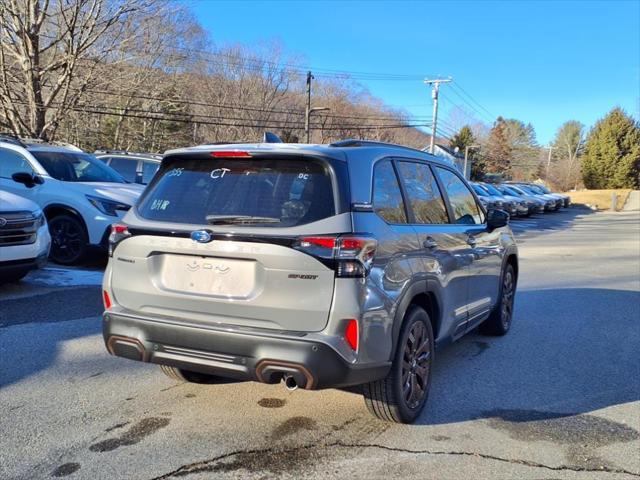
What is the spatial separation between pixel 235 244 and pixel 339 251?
60 centimetres

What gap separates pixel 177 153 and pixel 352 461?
→ 221 centimetres

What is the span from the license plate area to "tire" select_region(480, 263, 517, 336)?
11.4 ft

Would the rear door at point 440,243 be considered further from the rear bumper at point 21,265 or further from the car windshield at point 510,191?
the car windshield at point 510,191

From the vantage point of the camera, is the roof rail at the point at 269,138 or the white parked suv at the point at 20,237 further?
the white parked suv at the point at 20,237

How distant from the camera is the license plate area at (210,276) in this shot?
3.24 m

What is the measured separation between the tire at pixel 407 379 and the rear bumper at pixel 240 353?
24cm

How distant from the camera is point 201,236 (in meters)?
3.31

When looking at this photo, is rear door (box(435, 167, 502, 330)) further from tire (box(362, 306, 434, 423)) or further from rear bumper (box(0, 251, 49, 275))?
rear bumper (box(0, 251, 49, 275))

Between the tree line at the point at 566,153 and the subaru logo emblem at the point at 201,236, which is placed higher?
the tree line at the point at 566,153

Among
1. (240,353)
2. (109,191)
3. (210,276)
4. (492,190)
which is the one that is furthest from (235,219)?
(492,190)

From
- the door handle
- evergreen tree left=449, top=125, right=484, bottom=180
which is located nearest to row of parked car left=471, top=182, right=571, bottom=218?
the door handle

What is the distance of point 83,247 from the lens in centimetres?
864

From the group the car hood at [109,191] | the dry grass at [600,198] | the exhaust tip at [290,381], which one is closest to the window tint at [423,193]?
the exhaust tip at [290,381]

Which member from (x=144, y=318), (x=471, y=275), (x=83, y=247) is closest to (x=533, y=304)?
(x=471, y=275)
